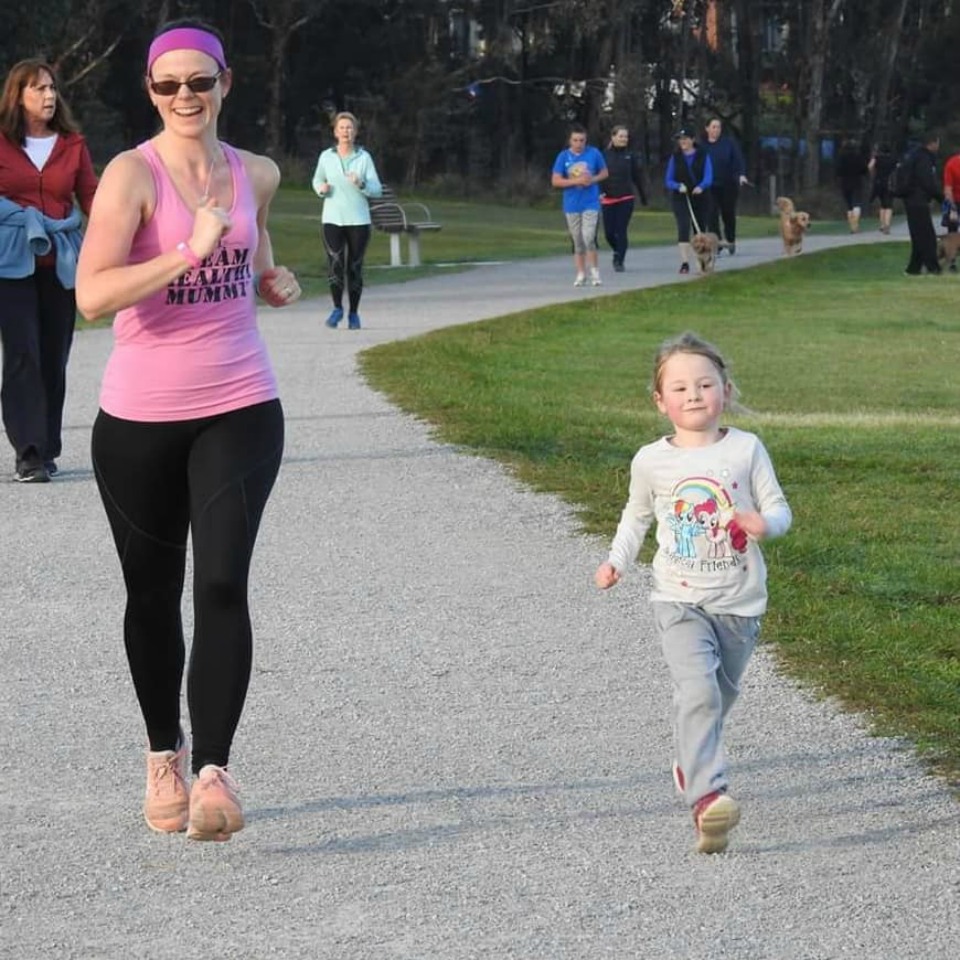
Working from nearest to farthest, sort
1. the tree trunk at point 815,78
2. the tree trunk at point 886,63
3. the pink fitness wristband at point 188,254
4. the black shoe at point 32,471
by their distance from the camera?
the pink fitness wristband at point 188,254
the black shoe at point 32,471
the tree trunk at point 815,78
the tree trunk at point 886,63

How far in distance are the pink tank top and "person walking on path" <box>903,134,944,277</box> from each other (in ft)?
79.7

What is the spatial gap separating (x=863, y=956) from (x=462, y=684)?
8.01 ft

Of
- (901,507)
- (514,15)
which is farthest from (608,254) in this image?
(514,15)

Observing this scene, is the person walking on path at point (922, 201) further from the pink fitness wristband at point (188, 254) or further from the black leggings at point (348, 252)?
the pink fitness wristband at point (188, 254)

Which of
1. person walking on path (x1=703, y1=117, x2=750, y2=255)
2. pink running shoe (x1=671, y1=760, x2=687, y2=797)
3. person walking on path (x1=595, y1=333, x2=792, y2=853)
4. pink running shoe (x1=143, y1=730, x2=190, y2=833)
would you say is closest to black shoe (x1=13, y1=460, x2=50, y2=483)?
pink running shoe (x1=143, y1=730, x2=190, y2=833)

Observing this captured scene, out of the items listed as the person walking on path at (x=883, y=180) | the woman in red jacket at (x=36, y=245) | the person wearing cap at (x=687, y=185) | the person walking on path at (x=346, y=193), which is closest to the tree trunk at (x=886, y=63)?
the person walking on path at (x=883, y=180)

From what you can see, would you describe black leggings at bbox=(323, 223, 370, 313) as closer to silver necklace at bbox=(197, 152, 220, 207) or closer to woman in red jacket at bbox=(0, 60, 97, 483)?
woman in red jacket at bbox=(0, 60, 97, 483)

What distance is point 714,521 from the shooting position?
4.74m

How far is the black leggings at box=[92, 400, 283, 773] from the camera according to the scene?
4.73 m

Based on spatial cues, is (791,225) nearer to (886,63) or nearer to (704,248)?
(704,248)

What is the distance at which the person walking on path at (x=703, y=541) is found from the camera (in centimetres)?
468

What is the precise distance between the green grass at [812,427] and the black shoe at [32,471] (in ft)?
7.40

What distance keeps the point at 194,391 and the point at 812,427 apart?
338 inches

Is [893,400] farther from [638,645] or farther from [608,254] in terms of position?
[608,254]
